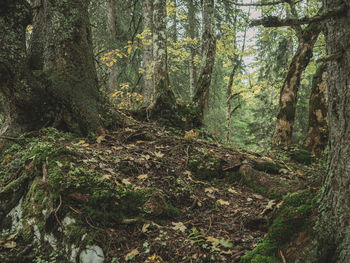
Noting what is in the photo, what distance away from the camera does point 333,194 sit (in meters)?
1.75

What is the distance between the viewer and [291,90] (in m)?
6.52

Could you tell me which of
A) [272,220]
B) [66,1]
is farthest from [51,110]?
[272,220]

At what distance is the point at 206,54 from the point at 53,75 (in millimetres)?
3977

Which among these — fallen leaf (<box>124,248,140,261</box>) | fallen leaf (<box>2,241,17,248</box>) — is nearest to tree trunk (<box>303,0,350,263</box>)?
fallen leaf (<box>124,248,140,261</box>)

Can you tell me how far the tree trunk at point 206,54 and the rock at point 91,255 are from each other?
457 cm

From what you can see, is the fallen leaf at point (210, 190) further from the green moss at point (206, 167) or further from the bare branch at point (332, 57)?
the bare branch at point (332, 57)

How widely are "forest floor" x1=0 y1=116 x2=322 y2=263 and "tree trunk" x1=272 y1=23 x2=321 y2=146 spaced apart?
6.66ft

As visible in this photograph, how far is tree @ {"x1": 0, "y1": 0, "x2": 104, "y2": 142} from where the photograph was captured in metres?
3.86

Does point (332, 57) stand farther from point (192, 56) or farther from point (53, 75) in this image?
point (192, 56)

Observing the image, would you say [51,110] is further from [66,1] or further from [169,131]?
[169,131]

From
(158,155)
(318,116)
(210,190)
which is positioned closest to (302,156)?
(318,116)

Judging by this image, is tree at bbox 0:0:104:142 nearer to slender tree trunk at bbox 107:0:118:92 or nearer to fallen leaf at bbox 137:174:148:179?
fallen leaf at bbox 137:174:148:179

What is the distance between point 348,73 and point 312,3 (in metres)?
9.57

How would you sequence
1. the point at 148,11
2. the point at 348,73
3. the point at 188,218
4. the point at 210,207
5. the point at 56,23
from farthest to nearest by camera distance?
1. the point at 148,11
2. the point at 56,23
3. the point at 210,207
4. the point at 188,218
5. the point at 348,73
